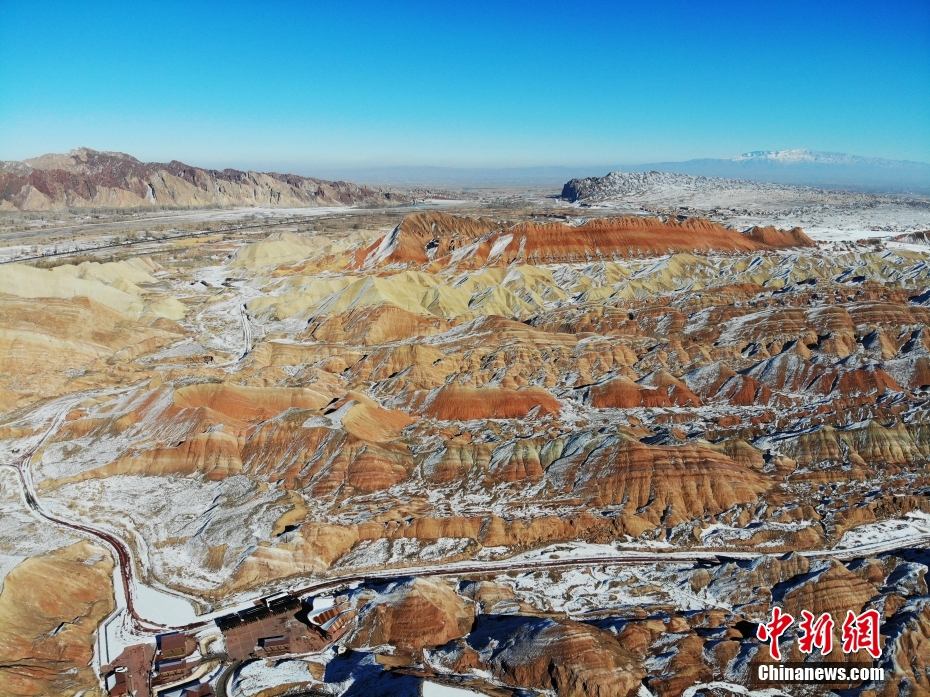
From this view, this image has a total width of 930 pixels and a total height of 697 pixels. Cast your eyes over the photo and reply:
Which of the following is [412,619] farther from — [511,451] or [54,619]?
[54,619]

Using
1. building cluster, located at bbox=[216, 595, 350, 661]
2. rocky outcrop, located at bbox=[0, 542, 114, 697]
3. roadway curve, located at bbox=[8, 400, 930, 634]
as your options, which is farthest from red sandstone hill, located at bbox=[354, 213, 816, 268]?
building cluster, located at bbox=[216, 595, 350, 661]

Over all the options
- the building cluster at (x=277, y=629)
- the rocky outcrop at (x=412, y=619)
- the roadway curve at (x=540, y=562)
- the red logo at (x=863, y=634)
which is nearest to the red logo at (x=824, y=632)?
the red logo at (x=863, y=634)

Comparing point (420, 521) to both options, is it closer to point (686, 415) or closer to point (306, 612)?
point (306, 612)

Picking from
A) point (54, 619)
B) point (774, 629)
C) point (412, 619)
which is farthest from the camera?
point (54, 619)

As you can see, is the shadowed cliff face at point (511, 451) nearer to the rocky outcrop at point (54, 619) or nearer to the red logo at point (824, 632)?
the red logo at point (824, 632)

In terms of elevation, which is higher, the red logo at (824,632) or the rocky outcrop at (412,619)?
→ the red logo at (824,632)

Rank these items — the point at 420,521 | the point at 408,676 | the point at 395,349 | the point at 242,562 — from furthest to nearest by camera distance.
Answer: the point at 395,349 → the point at 420,521 → the point at 242,562 → the point at 408,676

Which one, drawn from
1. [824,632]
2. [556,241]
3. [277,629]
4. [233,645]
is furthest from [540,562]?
[556,241]

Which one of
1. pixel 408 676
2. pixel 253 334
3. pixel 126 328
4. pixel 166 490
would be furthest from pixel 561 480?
pixel 126 328
